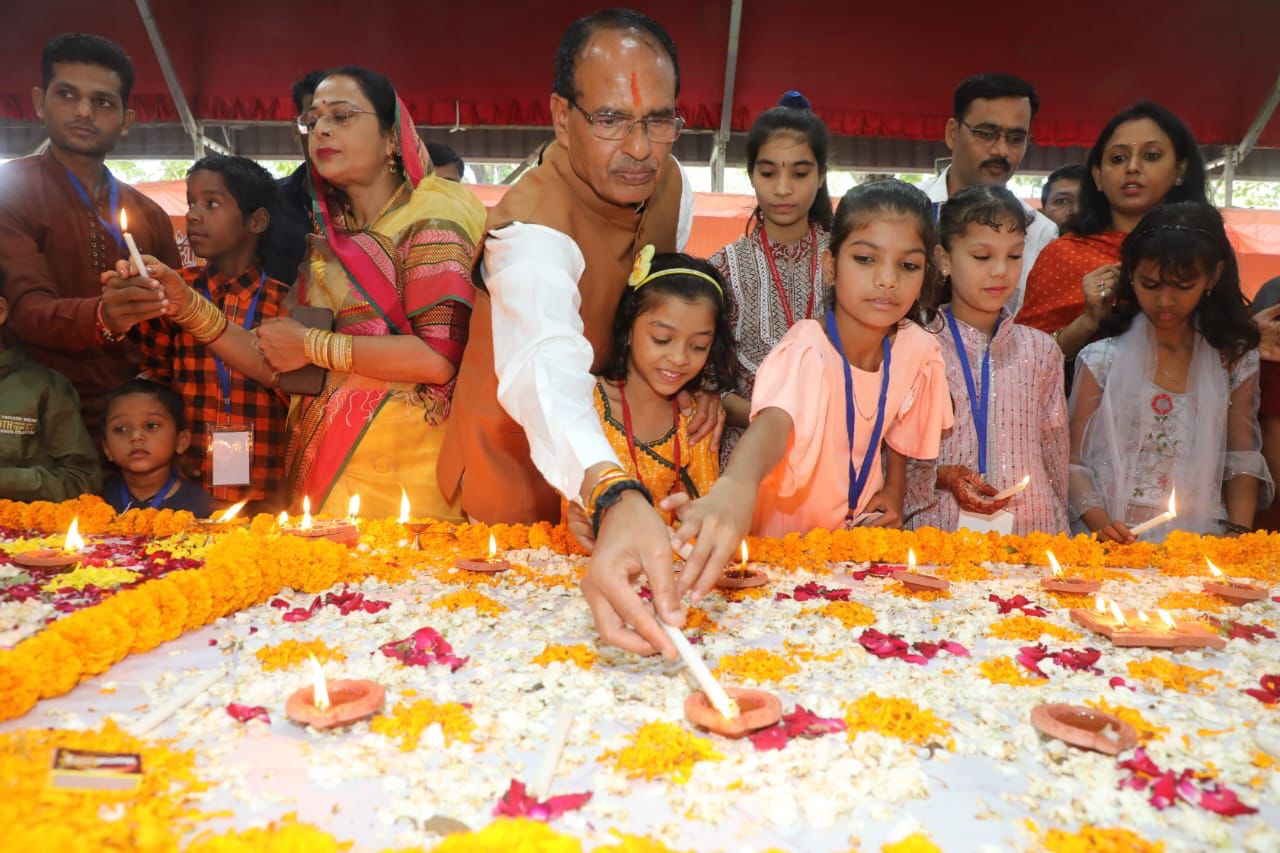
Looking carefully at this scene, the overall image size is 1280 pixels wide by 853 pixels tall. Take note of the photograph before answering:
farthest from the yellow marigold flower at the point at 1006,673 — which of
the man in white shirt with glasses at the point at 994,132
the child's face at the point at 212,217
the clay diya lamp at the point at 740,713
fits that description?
the child's face at the point at 212,217

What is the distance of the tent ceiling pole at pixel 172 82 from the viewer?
9164 mm

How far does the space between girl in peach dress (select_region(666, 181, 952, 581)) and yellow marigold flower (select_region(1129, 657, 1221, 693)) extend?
113 centimetres

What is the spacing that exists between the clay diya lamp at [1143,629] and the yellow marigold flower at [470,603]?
127cm

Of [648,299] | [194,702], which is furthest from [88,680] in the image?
[648,299]

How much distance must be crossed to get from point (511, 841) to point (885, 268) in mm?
2210

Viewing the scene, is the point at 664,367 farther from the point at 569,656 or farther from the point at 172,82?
the point at 172,82

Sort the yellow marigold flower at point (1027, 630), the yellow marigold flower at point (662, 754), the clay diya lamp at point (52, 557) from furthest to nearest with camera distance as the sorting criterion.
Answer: the clay diya lamp at point (52, 557)
the yellow marigold flower at point (1027, 630)
the yellow marigold flower at point (662, 754)

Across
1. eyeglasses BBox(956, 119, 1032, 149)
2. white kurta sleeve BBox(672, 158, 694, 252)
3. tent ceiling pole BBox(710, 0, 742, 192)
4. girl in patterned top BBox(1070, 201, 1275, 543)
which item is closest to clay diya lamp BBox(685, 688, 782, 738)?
white kurta sleeve BBox(672, 158, 694, 252)

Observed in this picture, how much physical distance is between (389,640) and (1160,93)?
1051cm

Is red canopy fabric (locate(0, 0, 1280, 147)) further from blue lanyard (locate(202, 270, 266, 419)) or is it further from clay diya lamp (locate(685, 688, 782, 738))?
clay diya lamp (locate(685, 688, 782, 738))

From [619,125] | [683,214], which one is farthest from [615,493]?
[683,214]

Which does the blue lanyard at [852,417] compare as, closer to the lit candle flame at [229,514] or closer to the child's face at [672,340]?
the child's face at [672,340]

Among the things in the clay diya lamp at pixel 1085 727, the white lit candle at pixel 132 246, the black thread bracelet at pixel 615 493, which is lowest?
the clay diya lamp at pixel 1085 727

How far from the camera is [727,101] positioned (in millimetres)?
9477
